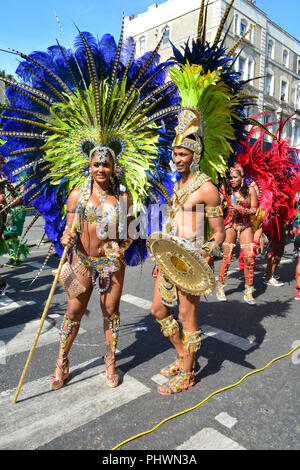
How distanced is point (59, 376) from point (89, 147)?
2.08 m

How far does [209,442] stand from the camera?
231 centimetres

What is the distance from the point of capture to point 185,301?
2861 millimetres

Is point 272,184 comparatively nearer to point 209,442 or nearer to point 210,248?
point 210,248

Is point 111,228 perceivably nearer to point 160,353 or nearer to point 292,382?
point 160,353

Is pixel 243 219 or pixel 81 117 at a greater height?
pixel 81 117

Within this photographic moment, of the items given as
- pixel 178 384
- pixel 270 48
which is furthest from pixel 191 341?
pixel 270 48

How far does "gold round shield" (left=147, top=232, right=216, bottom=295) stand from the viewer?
8.10 ft

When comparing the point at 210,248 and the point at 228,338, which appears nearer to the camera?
the point at 210,248

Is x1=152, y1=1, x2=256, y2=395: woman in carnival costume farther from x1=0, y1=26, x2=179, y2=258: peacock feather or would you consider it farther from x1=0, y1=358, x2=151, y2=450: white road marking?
x1=0, y1=358, x2=151, y2=450: white road marking

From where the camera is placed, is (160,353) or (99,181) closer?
(99,181)

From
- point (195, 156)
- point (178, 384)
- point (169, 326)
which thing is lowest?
point (178, 384)

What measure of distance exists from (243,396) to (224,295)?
2.78m
